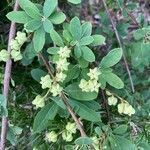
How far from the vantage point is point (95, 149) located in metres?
1.15

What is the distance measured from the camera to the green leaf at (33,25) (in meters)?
1.20

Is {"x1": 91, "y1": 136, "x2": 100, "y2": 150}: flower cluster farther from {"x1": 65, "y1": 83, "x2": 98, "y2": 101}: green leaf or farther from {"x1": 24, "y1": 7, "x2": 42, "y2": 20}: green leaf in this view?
{"x1": 24, "y1": 7, "x2": 42, "y2": 20}: green leaf

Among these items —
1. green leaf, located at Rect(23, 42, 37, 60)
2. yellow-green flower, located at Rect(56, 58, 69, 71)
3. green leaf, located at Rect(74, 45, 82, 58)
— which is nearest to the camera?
yellow-green flower, located at Rect(56, 58, 69, 71)


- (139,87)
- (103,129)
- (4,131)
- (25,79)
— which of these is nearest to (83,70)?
(103,129)

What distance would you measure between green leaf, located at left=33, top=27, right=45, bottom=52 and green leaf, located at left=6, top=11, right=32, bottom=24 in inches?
1.8

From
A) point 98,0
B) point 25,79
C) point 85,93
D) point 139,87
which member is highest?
point 85,93

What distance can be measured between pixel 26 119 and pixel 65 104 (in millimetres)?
379

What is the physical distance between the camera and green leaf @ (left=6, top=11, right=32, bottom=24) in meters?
1.23

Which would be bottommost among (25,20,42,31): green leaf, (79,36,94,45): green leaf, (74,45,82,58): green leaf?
(74,45,82,58): green leaf

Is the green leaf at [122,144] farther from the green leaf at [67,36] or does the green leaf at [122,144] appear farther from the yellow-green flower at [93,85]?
the green leaf at [67,36]

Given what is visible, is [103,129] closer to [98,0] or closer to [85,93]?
[85,93]

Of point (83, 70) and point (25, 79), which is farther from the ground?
point (83, 70)

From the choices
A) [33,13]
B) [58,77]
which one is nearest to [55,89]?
[58,77]

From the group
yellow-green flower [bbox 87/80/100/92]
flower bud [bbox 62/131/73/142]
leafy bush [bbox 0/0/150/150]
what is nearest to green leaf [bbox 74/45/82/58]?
leafy bush [bbox 0/0/150/150]
